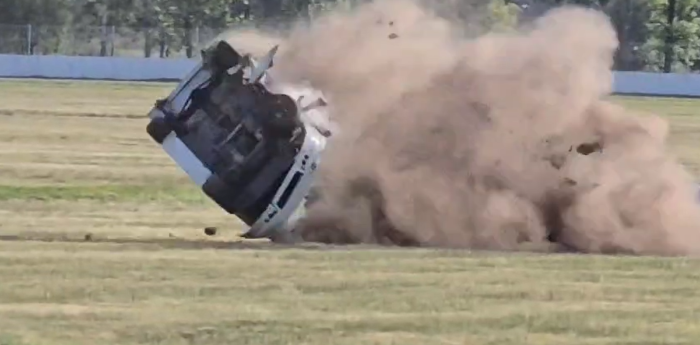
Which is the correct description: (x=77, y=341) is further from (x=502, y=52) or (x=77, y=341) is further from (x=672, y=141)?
(x=672, y=141)

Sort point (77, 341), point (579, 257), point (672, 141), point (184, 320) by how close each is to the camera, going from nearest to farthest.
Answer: point (77, 341) → point (184, 320) → point (579, 257) → point (672, 141)

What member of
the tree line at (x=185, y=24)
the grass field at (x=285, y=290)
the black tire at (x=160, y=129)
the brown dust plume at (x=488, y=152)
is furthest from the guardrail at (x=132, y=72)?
the black tire at (x=160, y=129)

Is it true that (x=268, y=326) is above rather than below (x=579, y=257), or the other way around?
above

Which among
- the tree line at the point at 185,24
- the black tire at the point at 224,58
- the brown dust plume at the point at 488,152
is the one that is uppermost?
the black tire at the point at 224,58

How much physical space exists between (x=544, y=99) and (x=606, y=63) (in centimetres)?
140

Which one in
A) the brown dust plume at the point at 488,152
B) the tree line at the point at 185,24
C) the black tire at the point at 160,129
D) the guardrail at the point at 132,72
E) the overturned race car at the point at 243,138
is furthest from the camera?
the tree line at the point at 185,24

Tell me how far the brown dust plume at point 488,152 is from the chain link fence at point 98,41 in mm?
48636

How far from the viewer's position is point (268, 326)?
1301 cm

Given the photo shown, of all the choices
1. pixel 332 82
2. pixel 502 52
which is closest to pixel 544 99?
pixel 502 52

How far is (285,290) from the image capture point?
15297 millimetres

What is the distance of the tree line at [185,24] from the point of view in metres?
71.4

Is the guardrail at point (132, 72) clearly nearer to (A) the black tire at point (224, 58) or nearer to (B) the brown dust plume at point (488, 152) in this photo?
(B) the brown dust plume at point (488, 152)

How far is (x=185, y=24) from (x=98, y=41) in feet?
38.5

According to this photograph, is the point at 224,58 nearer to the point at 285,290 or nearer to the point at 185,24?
the point at 285,290
